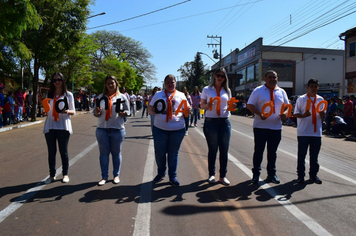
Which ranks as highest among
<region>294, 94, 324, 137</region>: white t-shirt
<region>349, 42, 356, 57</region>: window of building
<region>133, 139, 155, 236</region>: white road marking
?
<region>349, 42, 356, 57</region>: window of building

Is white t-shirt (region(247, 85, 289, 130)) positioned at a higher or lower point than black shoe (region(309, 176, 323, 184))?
higher

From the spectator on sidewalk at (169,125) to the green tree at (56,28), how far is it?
46.6ft

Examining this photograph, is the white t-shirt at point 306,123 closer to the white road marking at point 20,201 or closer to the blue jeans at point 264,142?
the blue jeans at point 264,142

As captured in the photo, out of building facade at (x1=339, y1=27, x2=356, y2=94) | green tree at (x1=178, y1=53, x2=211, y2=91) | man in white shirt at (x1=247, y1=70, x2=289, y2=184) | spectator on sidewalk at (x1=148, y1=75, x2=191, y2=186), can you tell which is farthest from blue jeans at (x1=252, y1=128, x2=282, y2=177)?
green tree at (x1=178, y1=53, x2=211, y2=91)

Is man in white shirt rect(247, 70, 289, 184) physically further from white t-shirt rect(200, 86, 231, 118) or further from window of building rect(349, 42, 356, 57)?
window of building rect(349, 42, 356, 57)

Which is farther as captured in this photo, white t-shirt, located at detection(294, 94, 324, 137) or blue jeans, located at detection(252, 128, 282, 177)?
white t-shirt, located at detection(294, 94, 324, 137)

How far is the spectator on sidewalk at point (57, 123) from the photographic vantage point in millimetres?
5250

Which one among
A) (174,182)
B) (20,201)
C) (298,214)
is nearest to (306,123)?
(298,214)

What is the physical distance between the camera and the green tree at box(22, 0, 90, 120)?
55.7 ft

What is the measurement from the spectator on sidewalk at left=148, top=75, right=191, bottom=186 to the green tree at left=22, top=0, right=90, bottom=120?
14.2 meters

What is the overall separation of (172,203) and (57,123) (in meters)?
2.48

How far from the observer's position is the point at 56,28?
17.3 m

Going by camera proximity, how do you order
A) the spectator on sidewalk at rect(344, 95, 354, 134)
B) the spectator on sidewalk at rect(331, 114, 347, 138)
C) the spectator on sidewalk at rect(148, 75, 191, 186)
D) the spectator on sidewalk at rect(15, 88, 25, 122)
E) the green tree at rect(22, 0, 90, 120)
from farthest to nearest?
the spectator on sidewalk at rect(15, 88, 25, 122)
the green tree at rect(22, 0, 90, 120)
the spectator on sidewalk at rect(344, 95, 354, 134)
the spectator on sidewalk at rect(331, 114, 347, 138)
the spectator on sidewalk at rect(148, 75, 191, 186)

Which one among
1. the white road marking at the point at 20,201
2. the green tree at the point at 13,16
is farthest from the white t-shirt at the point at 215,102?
the green tree at the point at 13,16
